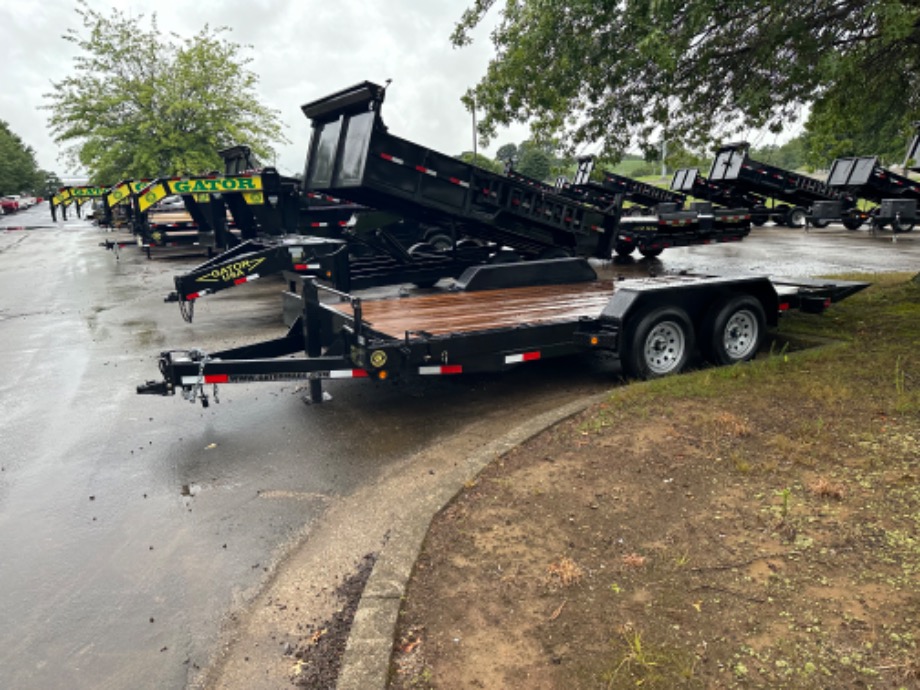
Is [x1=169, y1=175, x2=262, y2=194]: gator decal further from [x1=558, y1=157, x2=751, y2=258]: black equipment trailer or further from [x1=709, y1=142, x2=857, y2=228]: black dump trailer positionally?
[x1=709, y1=142, x2=857, y2=228]: black dump trailer

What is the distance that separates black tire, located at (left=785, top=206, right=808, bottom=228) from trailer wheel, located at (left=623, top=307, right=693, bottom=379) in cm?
2240

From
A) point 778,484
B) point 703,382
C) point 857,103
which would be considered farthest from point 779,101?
point 778,484

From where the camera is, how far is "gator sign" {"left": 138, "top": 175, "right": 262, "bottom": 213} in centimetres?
1186

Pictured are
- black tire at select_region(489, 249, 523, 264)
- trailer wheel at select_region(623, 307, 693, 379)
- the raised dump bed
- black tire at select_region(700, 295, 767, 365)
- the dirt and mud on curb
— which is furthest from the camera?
black tire at select_region(489, 249, 523, 264)

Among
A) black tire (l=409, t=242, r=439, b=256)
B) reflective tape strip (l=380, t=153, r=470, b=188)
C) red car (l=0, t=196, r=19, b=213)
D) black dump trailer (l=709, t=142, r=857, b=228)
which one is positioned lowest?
red car (l=0, t=196, r=19, b=213)

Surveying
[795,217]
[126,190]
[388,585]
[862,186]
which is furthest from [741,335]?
[795,217]

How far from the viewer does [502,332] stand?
19.5 feet

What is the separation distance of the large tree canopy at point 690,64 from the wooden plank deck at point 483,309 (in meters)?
2.43

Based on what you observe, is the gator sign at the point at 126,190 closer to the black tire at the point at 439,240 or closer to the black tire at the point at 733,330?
the black tire at the point at 439,240

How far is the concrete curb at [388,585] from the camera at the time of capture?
2.72m

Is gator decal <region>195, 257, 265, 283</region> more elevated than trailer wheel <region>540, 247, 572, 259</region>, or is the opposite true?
trailer wheel <region>540, 247, 572, 259</region>

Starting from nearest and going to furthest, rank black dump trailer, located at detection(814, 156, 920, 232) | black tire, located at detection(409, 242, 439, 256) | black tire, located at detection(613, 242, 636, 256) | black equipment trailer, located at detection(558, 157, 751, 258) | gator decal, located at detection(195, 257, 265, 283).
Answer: gator decal, located at detection(195, 257, 265, 283)
black tire, located at detection(409, 242, 439, 256)
black equipment trailer, located at detection(558, 157, 751, 258)
black tire, located at detection(613, 242, 636, 256)
black dump trailer, located at detection(814, 156, 920, 232)

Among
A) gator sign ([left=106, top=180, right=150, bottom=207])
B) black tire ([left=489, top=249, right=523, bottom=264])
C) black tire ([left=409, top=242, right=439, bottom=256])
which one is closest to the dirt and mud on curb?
black tire ([left=489, top=249, right=523, bottom=264])

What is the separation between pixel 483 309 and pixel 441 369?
1.48m
